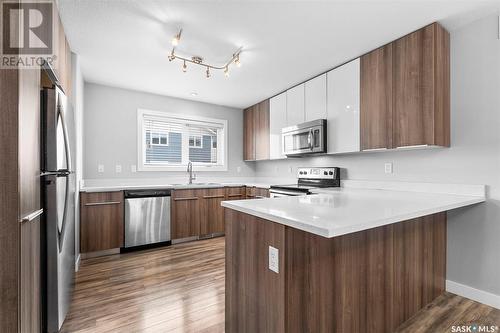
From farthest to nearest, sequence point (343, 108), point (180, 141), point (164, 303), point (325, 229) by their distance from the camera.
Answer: point (180, 141) < point (343, 108) < point (164, 303) < point (325, 229)

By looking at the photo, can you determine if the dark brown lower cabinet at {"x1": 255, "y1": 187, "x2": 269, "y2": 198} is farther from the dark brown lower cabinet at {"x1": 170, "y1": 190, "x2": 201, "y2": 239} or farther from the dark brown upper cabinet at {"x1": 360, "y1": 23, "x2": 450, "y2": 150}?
the dark brown upper cabinet at {"x1": 360, "y1": 23, "x2": 450, "y2": 150}

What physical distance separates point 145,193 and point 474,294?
3.75 metres

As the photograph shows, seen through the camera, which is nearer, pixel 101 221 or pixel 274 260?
pixel 274 260

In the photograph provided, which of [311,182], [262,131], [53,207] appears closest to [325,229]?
[53,207]

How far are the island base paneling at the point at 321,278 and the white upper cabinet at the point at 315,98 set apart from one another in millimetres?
1794

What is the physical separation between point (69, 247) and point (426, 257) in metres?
2.91

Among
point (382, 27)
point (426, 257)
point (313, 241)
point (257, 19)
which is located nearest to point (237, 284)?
point (313, 241)

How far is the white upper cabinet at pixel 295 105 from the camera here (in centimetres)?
351

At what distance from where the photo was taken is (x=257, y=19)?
80.0 inches

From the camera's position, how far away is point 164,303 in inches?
78.9

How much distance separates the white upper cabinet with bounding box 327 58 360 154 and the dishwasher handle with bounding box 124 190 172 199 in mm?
2394

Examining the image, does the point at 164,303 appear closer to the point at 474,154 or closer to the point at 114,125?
the point at 114,125

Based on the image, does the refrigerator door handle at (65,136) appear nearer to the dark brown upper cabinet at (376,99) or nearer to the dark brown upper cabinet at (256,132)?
the dark brown upper cabinet at (376,99)

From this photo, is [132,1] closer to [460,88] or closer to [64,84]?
[64,84]
